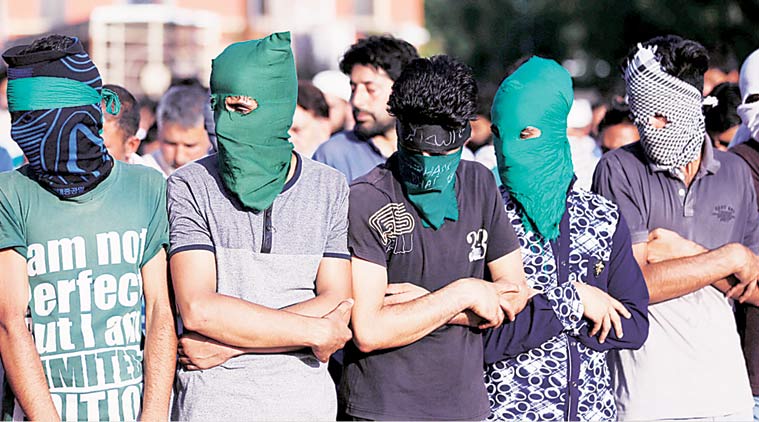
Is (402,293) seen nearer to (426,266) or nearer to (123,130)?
(426,266)

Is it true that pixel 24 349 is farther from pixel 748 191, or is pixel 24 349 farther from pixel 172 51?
pixel 172 51

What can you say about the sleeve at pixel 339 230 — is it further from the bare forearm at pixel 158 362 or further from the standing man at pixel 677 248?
the standing man at pixel 677 248

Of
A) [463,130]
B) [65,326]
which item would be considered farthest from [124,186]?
[463,130]

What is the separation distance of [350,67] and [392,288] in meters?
3.19

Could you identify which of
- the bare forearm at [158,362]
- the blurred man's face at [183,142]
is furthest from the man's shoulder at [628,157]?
the blurred man's face at [183,142]

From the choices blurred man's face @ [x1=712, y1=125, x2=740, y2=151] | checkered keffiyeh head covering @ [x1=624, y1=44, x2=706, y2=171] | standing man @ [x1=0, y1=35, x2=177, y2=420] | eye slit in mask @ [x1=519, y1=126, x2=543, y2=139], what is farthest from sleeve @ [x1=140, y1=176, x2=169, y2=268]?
blurred man's face @ [x1=712, y1=125, x2=740, y2=151]

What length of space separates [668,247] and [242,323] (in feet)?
6.93

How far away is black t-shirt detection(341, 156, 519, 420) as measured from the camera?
156 inches

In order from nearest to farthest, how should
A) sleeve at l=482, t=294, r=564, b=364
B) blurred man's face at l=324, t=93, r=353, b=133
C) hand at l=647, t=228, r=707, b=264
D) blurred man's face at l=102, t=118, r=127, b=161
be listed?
sleeve at l=482, t=294, r=564, b=364, hand at l=647, t=228, r=707, b=264, blurred man's face at l=102, t=118, r=127, b=161, blurred man's face at l=324, t=93, r=353, b=133

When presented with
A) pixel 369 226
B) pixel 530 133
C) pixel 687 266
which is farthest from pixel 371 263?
pixel 687 266

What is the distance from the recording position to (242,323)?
3.60 meters

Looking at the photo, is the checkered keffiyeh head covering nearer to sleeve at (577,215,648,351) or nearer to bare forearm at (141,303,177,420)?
sleeve at (577,215,648,351)

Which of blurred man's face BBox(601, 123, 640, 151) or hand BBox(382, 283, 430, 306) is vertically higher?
hand BBox(382, 283, 430, 306)

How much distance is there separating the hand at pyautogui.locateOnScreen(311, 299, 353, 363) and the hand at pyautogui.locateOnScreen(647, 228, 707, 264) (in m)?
1.63
